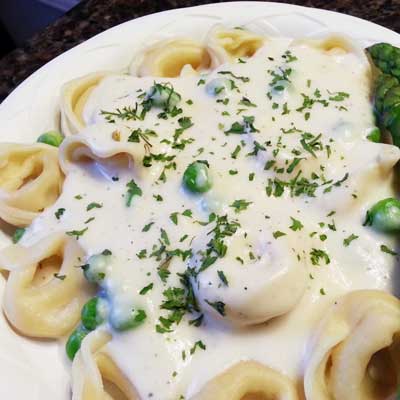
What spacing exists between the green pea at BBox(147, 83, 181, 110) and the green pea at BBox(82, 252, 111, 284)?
3.12ft

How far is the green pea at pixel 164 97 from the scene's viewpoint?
10.8 ft

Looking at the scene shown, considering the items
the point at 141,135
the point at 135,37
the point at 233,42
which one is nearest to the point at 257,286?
the point at 141,135

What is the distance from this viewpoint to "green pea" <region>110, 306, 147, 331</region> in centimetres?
256

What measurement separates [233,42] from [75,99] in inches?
42.1

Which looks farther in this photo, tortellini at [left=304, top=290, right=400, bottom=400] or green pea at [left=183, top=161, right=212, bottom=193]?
green pea at [left=183, top=161, right=212, bottom=193]

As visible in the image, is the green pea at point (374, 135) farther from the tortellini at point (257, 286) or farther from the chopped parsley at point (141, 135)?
the chopped parsley at point (141, 135)

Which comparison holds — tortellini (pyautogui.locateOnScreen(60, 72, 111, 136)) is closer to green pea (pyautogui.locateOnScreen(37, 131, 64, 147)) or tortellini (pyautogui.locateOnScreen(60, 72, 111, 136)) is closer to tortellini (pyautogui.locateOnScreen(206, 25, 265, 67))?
green pea (pyautogui.locateOnScreen(37, 131, 64, 147))

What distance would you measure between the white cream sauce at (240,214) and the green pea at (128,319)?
29mm

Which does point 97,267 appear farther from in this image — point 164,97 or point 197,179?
point 164,97

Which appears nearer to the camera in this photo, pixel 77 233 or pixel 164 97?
pixel 77 233

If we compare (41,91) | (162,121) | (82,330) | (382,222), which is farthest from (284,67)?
(82,330)

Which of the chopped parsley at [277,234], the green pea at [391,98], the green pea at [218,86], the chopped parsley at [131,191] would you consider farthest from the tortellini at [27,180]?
the green pea at [391,98]

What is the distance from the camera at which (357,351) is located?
93.0 inches

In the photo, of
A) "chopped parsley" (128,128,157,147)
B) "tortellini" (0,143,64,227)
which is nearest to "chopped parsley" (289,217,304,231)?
"chopped parsley" (128,128,157,147)
